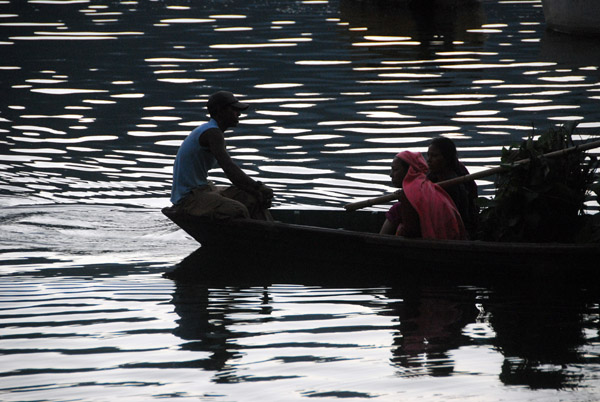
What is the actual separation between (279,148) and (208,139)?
4.42 meters

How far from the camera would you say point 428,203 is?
25.2 ft

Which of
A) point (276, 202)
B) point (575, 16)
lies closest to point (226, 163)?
point (276, 202)

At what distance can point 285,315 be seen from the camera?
6930mm

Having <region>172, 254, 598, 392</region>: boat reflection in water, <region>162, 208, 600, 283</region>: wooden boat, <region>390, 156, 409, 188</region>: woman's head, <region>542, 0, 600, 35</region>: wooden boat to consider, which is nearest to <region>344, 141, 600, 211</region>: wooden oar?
<region>390, 156, 409, 188</region>: woman's head

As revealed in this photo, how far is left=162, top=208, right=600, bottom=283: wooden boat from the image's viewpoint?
24.1 ft

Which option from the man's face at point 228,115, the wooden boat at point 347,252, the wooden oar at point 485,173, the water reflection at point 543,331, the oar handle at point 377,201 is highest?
the man's face at point 228,115

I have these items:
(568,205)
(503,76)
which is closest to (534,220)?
(568,205)

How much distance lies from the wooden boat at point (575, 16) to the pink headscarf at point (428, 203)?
59.8 ft

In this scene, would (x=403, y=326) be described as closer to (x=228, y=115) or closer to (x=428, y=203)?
(x=428, y=203)

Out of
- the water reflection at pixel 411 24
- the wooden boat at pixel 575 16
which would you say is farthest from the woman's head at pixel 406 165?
the wooden boat at pixel 575 16

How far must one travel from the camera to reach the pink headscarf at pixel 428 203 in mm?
7625

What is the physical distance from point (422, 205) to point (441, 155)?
1.73 ft

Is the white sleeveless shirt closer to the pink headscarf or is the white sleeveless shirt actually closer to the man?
the man

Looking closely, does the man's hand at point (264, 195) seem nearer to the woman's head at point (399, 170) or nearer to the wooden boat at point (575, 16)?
the woman's head at point (399, 170)
